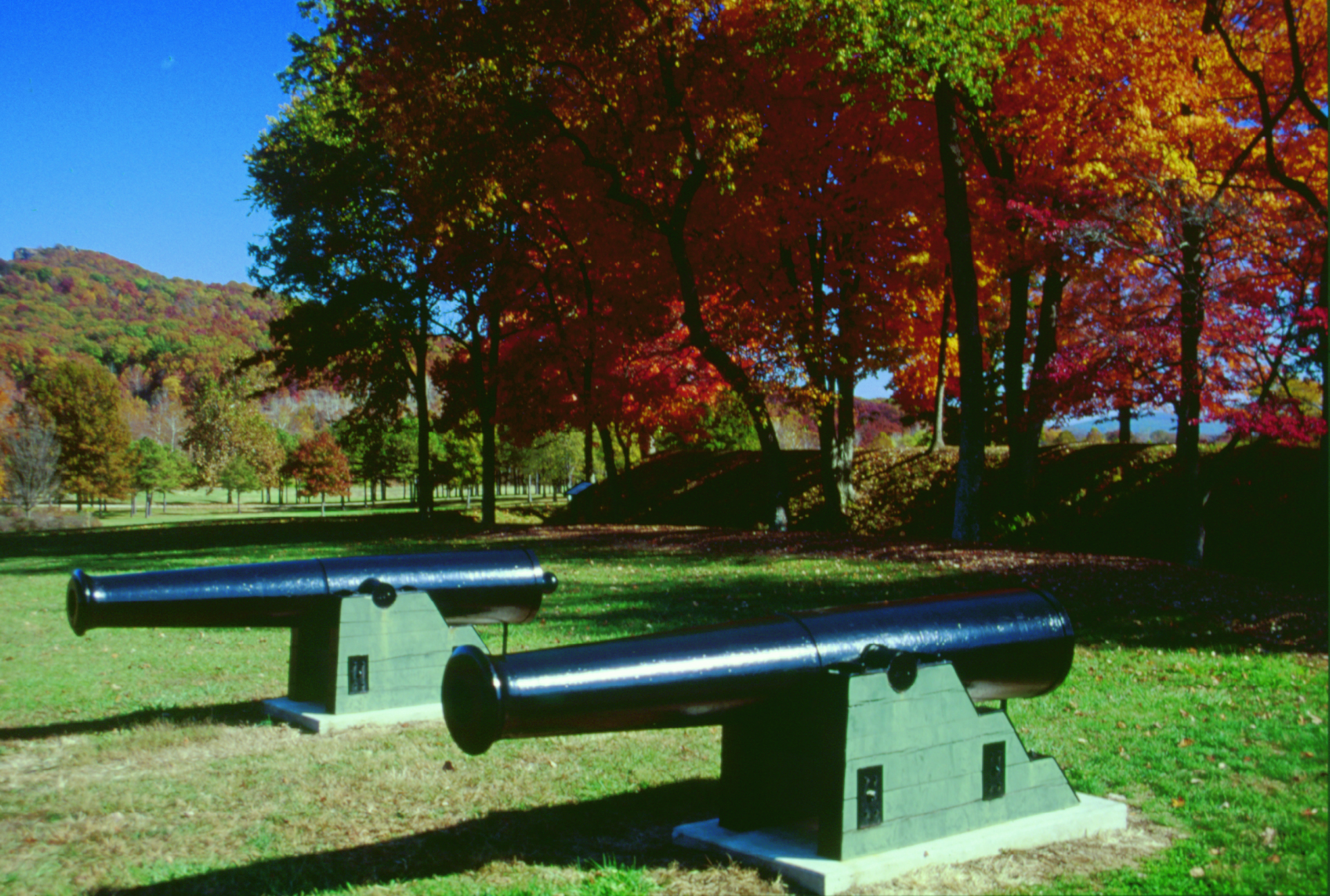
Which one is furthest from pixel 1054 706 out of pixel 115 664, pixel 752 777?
pixel 115 664

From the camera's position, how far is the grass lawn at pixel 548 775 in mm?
3781

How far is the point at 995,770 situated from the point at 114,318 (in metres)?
128

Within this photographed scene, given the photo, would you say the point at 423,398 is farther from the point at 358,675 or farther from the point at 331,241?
the point at 358,675

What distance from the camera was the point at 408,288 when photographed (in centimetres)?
2752

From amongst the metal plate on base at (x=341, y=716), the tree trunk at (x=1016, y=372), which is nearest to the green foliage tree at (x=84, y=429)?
the tree trunk at (x=1016, y=372)

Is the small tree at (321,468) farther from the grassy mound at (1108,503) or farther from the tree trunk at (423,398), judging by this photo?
the grassy mound at (1108,503)

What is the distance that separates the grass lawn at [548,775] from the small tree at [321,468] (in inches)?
1941

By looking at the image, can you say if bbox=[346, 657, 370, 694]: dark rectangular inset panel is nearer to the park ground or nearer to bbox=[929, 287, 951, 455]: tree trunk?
the park ground

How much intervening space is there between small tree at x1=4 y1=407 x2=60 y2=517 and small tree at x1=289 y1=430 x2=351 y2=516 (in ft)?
40.5

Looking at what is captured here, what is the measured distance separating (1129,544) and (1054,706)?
14.7 meters

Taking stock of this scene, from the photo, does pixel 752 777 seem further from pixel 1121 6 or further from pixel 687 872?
pixel 1121 6

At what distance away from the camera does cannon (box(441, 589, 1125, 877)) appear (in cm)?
336

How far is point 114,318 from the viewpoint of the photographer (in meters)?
114

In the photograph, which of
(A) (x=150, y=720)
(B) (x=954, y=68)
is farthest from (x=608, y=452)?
(A) (x=150, y=720)
